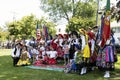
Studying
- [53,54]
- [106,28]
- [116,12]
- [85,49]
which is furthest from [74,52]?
[106,28]

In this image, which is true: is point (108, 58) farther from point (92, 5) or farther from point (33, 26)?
point (33, 26)

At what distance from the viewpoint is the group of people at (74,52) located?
10.6 meters

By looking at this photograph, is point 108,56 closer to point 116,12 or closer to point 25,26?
point 116,12

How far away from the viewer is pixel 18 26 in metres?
55.1

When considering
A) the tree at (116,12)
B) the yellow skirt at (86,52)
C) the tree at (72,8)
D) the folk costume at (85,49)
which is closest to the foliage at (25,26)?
the tree at (72,8)

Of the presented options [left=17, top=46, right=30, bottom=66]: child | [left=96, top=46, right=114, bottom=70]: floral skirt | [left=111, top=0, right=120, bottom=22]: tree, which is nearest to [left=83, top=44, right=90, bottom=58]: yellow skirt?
[left=96, top=46, right=114, bottom=70]: floral skirt

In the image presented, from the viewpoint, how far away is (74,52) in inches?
542

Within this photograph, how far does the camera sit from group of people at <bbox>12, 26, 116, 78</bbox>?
10570mm

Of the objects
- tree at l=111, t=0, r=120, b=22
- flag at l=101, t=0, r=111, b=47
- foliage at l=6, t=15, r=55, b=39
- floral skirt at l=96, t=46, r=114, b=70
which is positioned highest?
foliage at l=6, t=15, r=55, b=39

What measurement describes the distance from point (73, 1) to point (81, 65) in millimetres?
40795

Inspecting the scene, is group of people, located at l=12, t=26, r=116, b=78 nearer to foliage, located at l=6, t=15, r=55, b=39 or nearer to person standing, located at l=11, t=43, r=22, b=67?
person standing, located at l=11, t=43, r=22, b=67

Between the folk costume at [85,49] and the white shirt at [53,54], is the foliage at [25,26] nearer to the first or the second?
the white shirt at [53,54]

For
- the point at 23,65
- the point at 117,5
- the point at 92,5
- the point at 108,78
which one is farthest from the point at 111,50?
the point at 92,5

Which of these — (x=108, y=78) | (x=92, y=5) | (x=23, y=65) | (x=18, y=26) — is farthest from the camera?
(x=18, y=26)
